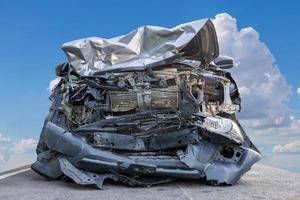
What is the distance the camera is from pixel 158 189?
716 centimetres

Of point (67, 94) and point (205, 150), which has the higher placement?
point (67, 94)

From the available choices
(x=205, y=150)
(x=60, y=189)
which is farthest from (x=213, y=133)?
(x=60, y=189)

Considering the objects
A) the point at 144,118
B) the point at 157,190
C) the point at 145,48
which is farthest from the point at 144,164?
the point at 145,48

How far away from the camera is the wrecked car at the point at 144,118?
24.7 ft

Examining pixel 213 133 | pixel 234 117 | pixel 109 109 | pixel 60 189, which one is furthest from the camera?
pixel 234 117

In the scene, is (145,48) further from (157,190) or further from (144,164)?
(157,190)

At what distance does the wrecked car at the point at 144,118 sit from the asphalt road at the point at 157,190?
220 mm

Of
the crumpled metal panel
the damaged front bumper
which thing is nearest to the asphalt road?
the damaged front bumper

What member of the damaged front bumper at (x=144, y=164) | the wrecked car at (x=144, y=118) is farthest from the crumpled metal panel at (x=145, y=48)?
the damaged front bumper at (x=144, y=164)

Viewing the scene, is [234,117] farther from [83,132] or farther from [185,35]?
[83,132]

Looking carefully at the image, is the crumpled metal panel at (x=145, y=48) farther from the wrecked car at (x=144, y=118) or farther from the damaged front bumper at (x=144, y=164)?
the damaged front bumper at (x=144, y=164)

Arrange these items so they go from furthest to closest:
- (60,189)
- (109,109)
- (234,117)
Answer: (234,117), (109,109), (60,189)

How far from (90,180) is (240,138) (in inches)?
102

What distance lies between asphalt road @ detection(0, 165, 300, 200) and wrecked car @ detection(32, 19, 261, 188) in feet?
0.72
